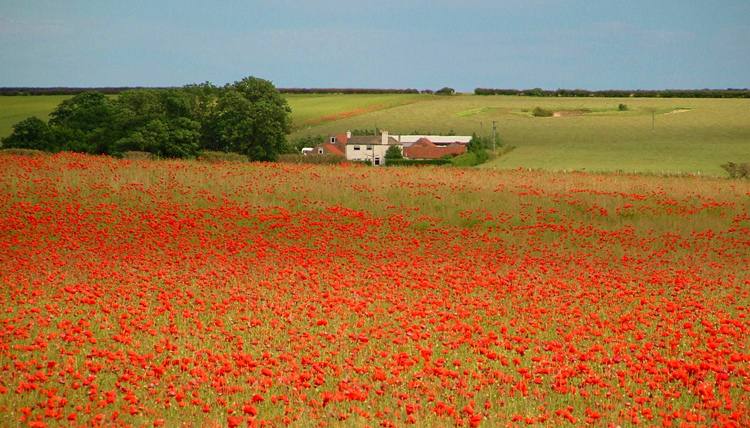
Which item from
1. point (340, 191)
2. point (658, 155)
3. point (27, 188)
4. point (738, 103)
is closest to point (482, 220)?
point (340, 191)

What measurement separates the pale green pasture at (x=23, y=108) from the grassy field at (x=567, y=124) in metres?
0.15

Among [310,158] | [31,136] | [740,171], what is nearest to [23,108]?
[31,136]

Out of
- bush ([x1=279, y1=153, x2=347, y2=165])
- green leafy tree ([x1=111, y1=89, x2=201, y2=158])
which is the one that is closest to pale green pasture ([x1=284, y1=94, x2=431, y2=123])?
bush ([x1=279, y1=153, x2=347, y2=165])

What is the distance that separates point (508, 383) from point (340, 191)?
61.6ft

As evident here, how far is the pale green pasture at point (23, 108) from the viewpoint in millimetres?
97750

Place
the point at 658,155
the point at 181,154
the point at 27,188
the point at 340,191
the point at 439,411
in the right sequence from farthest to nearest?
the point at 658,155
the point at 181,154
the point at 340,191
the point at 27,188
the point at 439,411

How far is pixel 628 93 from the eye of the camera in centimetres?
14038

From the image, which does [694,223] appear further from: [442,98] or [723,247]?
[442,98]

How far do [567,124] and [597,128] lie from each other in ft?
22.4

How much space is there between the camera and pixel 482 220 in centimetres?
2366

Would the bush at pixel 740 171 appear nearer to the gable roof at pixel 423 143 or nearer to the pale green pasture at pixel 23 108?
the gable roof at pixel 423 143

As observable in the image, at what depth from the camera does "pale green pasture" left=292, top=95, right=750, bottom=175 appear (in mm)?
69562

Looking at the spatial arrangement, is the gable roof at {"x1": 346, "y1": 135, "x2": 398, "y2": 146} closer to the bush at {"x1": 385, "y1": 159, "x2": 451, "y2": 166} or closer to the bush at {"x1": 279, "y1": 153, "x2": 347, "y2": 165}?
the bush at {"x1": 385, "y1": 159, "x2": 451, "y2": 166}

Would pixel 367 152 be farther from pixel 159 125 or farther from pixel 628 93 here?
pixel 628 93
